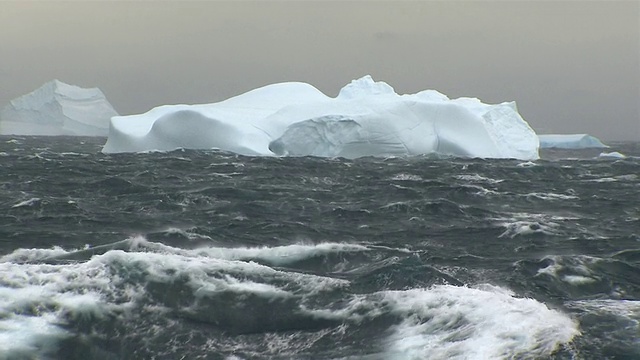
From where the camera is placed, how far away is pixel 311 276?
6.84 m

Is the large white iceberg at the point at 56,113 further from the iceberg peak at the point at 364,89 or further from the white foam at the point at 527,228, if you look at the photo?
the white foam at the point at 527,228

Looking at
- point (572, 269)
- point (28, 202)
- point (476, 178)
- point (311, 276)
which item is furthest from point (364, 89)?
point (311, 276)

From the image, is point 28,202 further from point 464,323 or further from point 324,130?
point 324,130

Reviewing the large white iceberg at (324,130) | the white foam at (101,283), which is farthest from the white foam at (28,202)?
the large white iceberg at (324,130)

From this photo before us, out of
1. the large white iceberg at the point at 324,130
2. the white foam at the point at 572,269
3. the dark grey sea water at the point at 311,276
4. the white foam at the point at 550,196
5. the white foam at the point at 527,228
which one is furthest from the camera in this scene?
the large white iceberg at the point at 324,130

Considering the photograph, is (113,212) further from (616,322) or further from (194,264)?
(616,322)

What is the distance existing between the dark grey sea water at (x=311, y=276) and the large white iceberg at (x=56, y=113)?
49033mm

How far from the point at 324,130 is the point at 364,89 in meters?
7.97

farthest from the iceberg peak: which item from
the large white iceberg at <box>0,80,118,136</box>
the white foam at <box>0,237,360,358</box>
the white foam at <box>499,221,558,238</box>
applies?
the large white iceberg at <box>0,80,118,136</box>

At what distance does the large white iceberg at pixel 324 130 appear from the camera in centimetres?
2861

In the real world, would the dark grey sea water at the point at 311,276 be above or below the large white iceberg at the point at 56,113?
below

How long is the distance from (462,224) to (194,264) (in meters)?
5.19

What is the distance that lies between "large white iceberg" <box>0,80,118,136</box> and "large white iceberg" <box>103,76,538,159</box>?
30.9 meters

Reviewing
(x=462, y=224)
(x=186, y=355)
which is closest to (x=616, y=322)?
(x=186, y=355)
